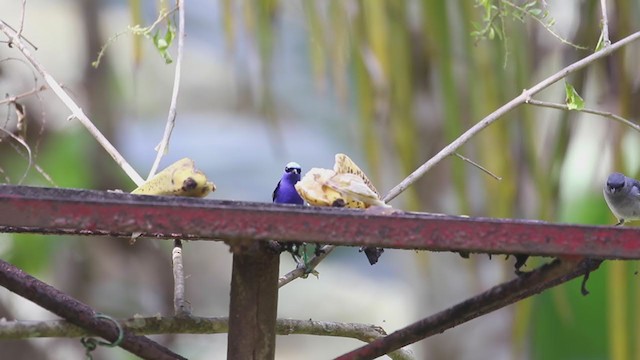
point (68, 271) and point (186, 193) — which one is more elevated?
point (68, 271)

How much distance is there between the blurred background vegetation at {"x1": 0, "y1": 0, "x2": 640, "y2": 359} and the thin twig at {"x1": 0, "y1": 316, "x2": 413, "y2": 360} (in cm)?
52

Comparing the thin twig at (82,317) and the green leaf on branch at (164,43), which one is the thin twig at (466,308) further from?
the green leaf on branch at (164,43)

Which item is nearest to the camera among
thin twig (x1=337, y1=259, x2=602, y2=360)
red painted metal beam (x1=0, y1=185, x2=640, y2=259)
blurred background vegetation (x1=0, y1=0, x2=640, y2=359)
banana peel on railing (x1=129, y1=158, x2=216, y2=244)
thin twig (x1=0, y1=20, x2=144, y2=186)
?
red painted metal beam (x1=0, y1=185, x2=640, y2=259)

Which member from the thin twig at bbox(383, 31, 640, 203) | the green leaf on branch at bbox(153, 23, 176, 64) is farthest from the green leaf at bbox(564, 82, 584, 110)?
the green leaf on branch at bbox(153, 23, 176, 64)

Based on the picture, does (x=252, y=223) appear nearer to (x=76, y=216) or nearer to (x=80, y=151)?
(x=76, y=216)

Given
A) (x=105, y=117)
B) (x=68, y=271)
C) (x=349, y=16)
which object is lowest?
(x=349, y=16)

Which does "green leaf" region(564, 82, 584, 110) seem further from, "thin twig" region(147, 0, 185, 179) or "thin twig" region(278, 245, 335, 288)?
"thin twig" region(147, 0, 185, 179)

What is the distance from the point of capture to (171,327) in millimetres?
1350

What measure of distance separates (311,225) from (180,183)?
278 mm

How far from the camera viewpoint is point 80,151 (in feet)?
16.9

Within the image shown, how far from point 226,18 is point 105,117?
2.27 meters

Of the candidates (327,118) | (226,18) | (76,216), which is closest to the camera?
(76,216)

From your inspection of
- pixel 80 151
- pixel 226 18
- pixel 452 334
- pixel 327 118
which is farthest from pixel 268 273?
pixel 327 118

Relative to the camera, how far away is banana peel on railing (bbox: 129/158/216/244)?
50.8 inches
